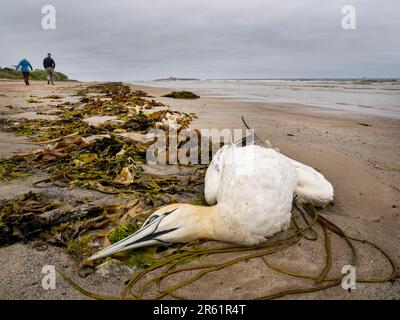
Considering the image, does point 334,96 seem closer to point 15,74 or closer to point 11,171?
point 11,171

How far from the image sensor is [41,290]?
2219 mm

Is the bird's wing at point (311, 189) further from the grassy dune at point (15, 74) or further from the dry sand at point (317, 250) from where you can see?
the grassy dune at point (15, 74)

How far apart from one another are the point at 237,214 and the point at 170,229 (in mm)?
554

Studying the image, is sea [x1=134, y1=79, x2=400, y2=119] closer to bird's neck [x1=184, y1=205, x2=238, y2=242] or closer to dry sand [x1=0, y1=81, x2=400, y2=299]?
dry sand [x1=0, y1=81, x2=400, y2=299]

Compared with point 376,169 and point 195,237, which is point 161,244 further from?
point 376,169

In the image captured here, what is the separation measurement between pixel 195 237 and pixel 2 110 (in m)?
10.2

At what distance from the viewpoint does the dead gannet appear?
101 inches

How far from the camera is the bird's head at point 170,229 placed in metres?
2.43

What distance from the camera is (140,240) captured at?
2471 mm

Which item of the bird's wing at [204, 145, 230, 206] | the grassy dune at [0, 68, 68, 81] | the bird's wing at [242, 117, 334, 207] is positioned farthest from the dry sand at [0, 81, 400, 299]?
the grassy dune at [0, 68, 68, 81]

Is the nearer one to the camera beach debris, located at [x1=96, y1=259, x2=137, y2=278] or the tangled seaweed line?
the tangled seaweed line

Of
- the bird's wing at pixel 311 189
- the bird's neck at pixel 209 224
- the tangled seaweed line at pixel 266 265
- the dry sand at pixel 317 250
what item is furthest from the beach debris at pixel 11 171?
the bird's wing at pixel 311 189

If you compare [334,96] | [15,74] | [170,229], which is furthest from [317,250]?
[15,74]
